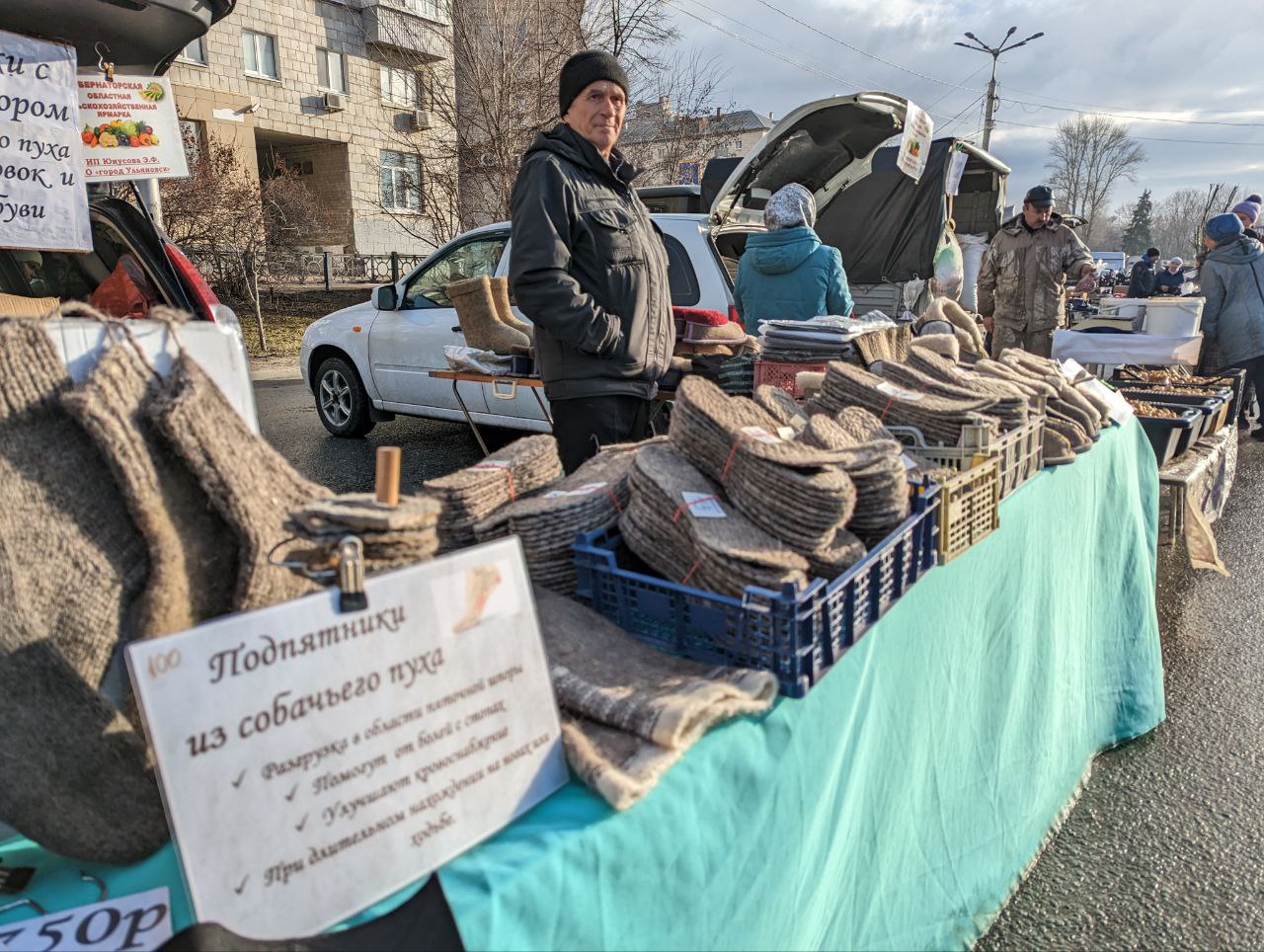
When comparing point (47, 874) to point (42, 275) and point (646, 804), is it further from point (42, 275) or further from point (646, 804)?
point (42, 275)

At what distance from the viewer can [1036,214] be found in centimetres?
690

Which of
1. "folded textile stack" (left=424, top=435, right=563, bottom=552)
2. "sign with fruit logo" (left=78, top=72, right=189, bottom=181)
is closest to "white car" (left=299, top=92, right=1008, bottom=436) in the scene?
"sign with fruit logo" (left=78, top=72, right=189, bottom=181)

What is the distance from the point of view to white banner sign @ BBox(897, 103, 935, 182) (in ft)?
18.3

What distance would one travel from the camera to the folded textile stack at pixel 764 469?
1554 mm

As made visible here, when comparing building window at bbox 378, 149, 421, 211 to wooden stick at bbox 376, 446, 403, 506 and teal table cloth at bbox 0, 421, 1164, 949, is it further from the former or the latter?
wooden stick at bbox 376, 446, 403, 506

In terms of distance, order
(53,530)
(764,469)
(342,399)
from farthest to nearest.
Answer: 1. (342,399)
2. (764,469)
3. (53,530)

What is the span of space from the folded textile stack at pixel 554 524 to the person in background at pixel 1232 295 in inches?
→ 303

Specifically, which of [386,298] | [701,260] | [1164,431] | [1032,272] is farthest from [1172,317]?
[386,298]

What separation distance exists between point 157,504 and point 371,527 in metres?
0.29

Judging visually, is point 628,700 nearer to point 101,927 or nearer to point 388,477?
point 388,477

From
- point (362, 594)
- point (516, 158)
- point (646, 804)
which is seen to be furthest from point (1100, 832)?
point (516, 158)

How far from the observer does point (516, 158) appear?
13.3 meters

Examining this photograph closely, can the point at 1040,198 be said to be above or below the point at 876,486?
above

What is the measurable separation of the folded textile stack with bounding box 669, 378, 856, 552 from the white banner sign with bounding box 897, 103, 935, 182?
445 cm
